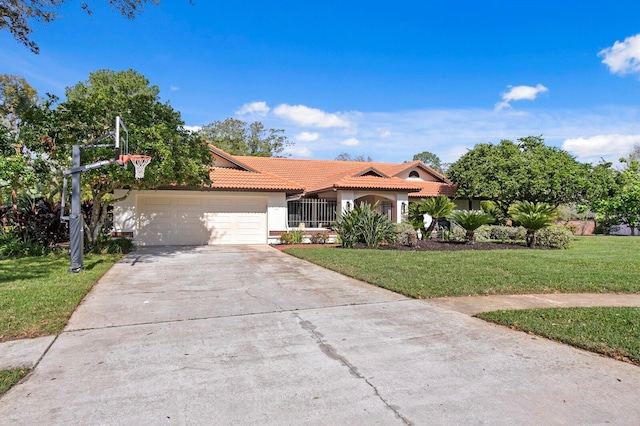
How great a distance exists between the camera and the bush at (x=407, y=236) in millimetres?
15492

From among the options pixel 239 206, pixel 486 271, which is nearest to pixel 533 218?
pixel 486 271

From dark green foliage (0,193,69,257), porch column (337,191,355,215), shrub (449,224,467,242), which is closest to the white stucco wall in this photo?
dark green foliage (0,193,69,257)

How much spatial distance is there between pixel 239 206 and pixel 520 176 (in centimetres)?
1496

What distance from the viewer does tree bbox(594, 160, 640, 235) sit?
68.6 feet

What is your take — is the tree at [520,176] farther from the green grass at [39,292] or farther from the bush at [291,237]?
the green grass at [39,292]

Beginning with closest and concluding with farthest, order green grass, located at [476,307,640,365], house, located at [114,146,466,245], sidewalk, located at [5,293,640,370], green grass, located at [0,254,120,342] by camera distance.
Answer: green grass, located at [476,307,640,365] < green grass, located at [0,254,120,342] < sidewalk, located at [5,293,640,370] < house, located at [114,146,466,245]

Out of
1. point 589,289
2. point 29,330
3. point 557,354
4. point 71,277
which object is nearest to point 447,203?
Result: point 589,289

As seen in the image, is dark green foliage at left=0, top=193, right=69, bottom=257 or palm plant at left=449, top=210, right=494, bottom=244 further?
palm plant at left=449, top=210, right=494, bottom=244

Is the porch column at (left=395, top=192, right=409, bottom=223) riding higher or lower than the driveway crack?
higher

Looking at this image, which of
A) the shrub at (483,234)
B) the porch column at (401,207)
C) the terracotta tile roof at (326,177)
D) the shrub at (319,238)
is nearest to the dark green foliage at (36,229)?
the terracotta tile roof at (326,177)

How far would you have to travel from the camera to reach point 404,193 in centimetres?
2027

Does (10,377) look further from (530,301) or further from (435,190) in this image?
(435,190)

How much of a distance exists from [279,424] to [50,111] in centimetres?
1226

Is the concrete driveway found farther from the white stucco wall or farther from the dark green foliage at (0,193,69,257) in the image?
the white stucco wall
